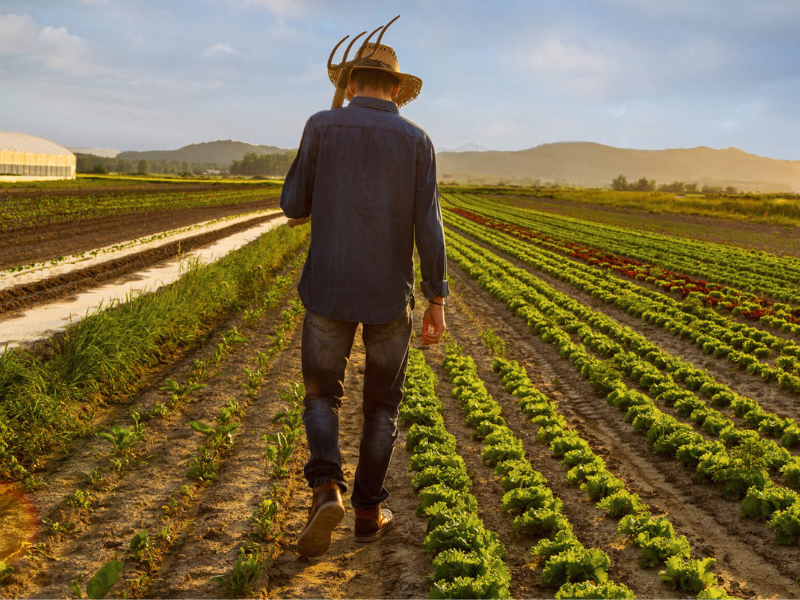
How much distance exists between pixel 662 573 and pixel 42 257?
51.0ft

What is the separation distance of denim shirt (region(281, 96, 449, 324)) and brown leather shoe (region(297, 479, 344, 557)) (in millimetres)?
877

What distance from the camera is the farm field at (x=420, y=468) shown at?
10.4 feet

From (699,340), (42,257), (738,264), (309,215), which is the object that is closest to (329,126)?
(309,215)

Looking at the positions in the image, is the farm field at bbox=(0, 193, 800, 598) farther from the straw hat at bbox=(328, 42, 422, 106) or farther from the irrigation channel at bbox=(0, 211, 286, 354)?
the straw hat at bbox=(328, 42, 422, 106)

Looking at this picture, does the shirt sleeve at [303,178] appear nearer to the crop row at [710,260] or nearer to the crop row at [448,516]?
the crop row at [448,516]

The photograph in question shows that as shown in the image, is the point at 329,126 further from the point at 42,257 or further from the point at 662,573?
the point at 42,257

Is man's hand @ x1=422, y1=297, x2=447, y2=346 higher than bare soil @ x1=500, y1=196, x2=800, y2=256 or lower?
lower

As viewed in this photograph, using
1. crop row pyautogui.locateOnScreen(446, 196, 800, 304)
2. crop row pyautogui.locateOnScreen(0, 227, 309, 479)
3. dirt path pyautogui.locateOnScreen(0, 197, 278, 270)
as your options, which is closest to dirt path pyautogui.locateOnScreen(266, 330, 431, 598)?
crop row pyautogui.locateOnScreen(0, 227, 309, 479)

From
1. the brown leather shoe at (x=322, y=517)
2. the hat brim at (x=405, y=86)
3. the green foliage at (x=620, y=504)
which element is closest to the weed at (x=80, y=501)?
the brown leather shoe at (x=322, y=517)

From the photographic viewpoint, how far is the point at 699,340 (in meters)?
9.38

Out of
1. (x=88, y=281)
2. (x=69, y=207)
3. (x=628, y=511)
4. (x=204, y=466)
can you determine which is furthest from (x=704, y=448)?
(x=69, y=207)

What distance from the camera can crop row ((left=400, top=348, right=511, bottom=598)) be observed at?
2889 millimetres

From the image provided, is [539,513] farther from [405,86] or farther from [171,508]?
[405,86]

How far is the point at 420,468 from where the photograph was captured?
15.2 ft
